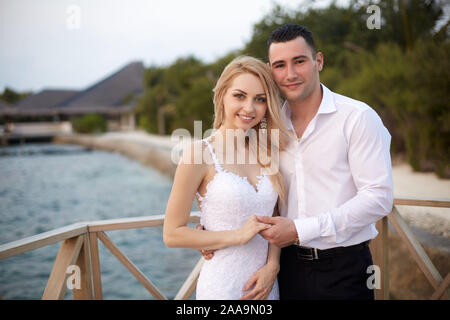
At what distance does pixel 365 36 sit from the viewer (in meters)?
17.4

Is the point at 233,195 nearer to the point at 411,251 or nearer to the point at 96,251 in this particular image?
the point at 96,251

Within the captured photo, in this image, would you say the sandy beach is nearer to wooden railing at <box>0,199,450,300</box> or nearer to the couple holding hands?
wooden railing at <box>0,199,450,300</box>

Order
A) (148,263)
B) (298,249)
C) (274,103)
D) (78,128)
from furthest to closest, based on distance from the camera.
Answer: (78,128) → (148,263) → (298,249) → (274,103)

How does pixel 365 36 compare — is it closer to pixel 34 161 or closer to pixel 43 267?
pixel 43 267

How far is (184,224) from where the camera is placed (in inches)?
64.4

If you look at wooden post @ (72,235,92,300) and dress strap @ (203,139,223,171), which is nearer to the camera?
dress strap @ (203,139,223,171)

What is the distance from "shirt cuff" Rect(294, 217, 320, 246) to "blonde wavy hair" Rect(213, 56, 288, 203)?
0.61ft

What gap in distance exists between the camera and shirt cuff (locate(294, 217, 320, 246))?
1.69 m

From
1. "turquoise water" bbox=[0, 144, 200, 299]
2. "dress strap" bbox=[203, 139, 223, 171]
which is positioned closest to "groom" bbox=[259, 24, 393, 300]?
"dress strap" bbox=[203, 139, 223, 171]

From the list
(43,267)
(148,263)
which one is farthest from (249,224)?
(43,267)

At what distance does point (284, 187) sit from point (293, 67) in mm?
636

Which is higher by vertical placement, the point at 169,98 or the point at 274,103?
the point at 169,98
